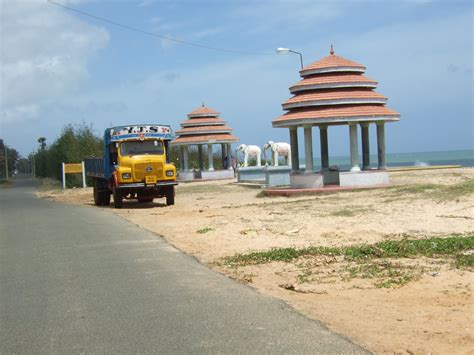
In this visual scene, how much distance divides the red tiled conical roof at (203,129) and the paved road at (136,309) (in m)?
34.2

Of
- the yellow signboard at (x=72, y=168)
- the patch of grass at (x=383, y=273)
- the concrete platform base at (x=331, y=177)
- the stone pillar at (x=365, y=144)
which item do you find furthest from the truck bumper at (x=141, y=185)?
the yellow signboard at (x=72, y=168)

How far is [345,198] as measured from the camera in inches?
907

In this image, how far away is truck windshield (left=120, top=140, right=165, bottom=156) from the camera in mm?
25859

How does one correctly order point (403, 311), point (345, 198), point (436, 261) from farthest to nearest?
point (345, 198) → point (436, 261) → point (403, 311)

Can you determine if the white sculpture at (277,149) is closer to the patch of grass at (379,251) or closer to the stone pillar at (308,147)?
the stone pillar at (308,147)

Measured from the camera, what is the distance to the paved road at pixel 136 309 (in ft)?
21.1

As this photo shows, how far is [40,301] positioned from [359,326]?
4085mm

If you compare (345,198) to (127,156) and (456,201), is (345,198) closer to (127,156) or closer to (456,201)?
(456,201)

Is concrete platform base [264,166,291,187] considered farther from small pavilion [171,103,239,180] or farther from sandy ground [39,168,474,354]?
small pavilion [171,103,239,180]

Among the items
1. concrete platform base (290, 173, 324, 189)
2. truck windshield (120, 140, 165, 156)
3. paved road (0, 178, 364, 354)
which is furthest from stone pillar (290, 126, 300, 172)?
paved road (0, 178, 364, 354)

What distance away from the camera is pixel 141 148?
2600 cm

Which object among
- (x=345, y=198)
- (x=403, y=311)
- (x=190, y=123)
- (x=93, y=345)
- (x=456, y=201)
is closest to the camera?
(x=93, y=345)

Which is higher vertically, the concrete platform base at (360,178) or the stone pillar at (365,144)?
the stone pillar at (365,144)

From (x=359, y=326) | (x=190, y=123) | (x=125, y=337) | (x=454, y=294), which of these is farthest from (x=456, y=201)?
(x=190, y=123)
